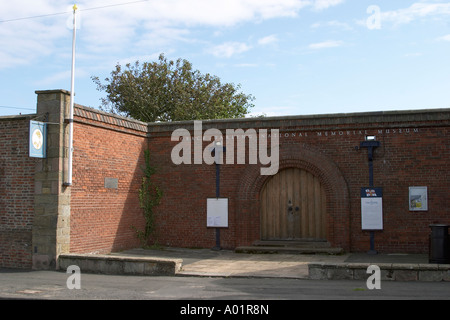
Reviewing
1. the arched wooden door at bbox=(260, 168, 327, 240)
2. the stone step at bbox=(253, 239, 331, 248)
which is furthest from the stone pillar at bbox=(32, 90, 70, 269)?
the arched wooden door at bbox=(260, 168, 327, 240)

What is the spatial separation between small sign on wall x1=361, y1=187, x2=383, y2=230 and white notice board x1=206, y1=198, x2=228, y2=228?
4.31 m

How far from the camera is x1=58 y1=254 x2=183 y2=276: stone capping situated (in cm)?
1145

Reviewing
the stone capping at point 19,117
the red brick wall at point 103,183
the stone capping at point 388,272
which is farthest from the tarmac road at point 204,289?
the stone capping at point 19,117

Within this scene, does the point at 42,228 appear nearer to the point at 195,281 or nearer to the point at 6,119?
the point at 6,119

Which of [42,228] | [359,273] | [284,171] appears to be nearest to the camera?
[359,273]

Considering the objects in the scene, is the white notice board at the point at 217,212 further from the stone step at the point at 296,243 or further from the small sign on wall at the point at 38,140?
the small sign on wall at the point at 38,140

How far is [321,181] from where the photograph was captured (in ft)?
50.3

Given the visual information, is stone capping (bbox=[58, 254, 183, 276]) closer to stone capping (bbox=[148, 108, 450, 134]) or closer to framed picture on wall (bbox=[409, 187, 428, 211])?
stone capping (bbox=[148, 108, 450, 134])

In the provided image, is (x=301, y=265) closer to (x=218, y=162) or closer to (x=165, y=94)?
(x=218, y=162)

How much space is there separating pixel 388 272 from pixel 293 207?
18.7ft

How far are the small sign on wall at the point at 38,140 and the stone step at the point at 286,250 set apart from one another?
6.62 metres
